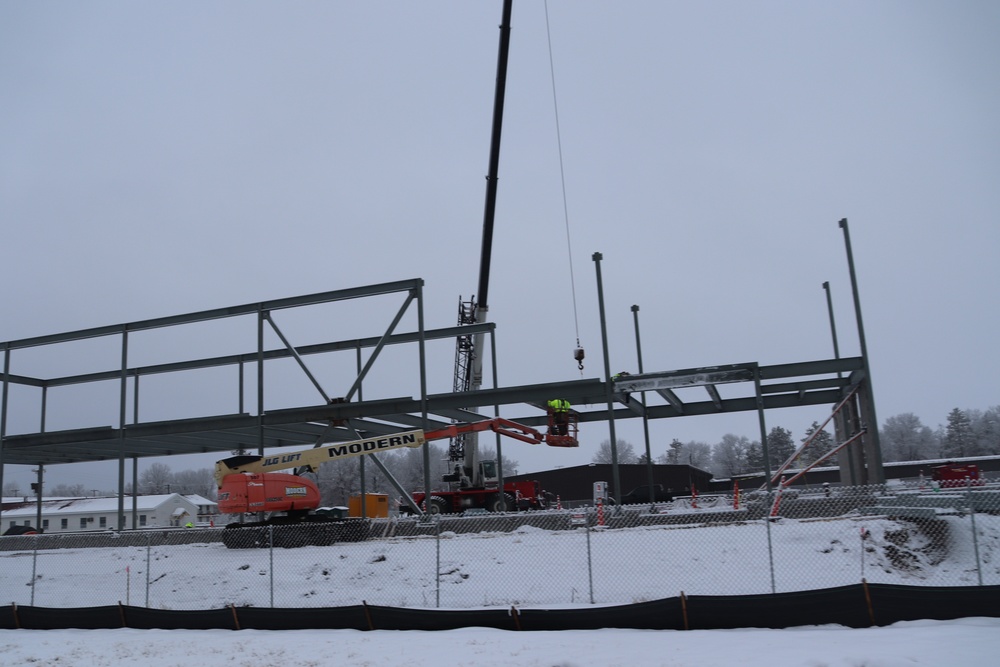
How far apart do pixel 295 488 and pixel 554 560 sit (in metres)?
8.96

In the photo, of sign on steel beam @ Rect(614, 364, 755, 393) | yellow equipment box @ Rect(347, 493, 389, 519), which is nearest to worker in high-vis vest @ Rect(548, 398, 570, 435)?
sign on steel beam @ Rect(614, 364, 755, 393)

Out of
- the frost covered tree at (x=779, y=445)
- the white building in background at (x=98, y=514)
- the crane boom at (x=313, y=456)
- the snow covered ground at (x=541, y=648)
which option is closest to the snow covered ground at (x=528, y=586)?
the snow covered ground at (x=541, y=648)

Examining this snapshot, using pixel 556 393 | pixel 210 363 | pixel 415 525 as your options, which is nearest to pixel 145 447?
pixel 210 363

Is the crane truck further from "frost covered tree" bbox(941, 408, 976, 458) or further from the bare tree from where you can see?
the bare tree

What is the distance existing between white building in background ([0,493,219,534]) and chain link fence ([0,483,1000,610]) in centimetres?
5201

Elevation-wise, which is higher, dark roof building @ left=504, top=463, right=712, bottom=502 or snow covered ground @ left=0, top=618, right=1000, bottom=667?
dark roof building @ left=504, top=463, right=712, bottom=502

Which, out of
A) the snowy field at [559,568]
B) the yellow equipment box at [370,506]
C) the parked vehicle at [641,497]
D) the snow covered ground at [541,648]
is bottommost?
the snow covered ground at [541,648]

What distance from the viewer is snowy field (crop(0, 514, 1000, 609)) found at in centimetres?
1459

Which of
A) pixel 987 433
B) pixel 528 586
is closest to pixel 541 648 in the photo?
pixel 528 586

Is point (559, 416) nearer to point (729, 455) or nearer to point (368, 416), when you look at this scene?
point (368, 416)

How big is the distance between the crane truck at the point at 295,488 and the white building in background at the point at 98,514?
165ft

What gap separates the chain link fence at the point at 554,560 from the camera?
14711mm

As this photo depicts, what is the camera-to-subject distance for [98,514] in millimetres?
69688

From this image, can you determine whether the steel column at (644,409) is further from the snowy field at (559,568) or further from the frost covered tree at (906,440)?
the frost covered tree at (906,440)
